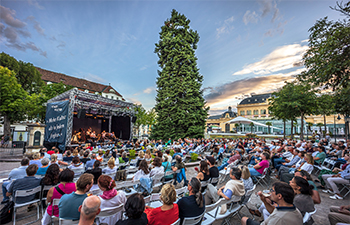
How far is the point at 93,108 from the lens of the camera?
54.3 feet

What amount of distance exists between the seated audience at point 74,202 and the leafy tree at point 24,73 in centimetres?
3741

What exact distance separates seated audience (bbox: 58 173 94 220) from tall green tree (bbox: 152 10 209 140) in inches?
576

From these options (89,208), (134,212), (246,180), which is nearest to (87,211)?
(89,208)

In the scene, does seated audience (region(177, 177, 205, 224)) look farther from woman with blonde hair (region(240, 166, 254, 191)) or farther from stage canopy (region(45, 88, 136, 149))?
stage canopy (region(45, 88, 136, 149))

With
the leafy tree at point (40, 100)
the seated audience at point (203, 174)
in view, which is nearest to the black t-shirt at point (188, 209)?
the seated audience at point (203, 174)

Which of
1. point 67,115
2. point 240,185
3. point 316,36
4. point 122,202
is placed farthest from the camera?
point 67,115

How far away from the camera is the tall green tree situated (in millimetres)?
17281

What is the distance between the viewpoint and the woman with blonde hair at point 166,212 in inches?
81.0

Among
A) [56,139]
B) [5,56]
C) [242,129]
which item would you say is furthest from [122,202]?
[242,129]

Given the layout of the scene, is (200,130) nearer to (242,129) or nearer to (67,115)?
(67,115)

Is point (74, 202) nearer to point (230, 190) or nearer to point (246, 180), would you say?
point (230, 190)

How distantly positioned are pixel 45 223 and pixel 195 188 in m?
2.69

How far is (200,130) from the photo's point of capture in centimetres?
1709

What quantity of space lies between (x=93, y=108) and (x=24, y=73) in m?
24.2
